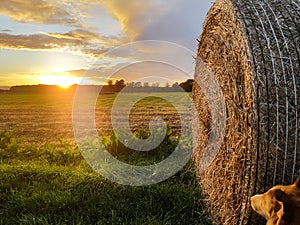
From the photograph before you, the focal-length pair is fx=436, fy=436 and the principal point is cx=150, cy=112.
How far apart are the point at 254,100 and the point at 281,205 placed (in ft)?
3.17

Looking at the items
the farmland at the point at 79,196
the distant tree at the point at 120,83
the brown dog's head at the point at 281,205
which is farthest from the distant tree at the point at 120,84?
the brown dog's head at the point at 281,205

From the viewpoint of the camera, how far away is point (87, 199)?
15.8 feet

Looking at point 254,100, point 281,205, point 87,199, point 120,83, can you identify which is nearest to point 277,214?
point 281,205

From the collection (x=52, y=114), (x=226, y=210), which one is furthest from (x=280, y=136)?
(x=52, y=114)

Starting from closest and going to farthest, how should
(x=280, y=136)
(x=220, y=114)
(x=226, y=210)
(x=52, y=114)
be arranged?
(x=280, y=136) < (x=226, y=210) < (x=220, y=114) < (x=52, y=114)

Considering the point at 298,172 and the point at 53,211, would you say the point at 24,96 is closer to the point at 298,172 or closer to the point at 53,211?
the point at 53,211

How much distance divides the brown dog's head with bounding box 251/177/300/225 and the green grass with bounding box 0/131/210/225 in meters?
1.34

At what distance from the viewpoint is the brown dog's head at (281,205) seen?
111 inches

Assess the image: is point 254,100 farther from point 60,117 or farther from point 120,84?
point 60,117

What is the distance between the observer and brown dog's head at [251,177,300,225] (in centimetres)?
283

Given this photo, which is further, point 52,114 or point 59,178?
point 52,114

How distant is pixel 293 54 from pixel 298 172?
1002 mm

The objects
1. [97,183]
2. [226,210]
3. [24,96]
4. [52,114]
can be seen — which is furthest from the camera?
[24,96]

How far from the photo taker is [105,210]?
181 inches
